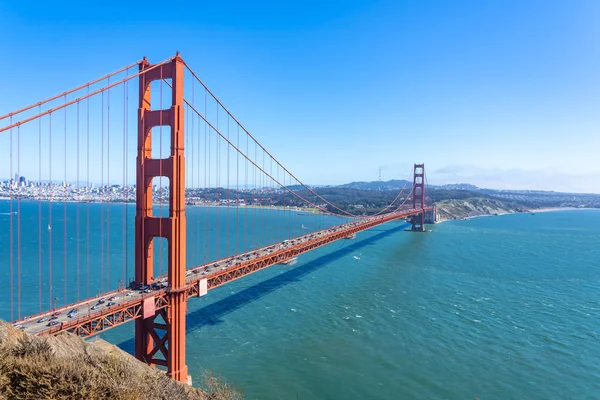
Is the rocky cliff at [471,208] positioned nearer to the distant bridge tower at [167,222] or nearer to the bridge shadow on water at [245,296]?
the bridge shadow on water at [245,296]

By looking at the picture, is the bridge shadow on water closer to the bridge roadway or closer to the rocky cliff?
the bridge roadway

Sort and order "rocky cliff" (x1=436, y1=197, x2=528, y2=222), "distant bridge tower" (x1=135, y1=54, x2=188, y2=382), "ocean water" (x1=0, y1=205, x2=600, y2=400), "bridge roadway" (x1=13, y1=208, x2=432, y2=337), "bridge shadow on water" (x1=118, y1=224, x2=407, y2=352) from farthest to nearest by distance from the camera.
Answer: "rocky cliff" (x1=436, y1=197, x2=528, y2=222) → "bridge shadow on water" (x1=118, y1=224, x2=407, y2=352) → "ocean water" (x1=0, y1=205, x2=600, y2=400) → "distant bridge tower" (x1=135, y1=54, x2=188, y2=382) → "bridge roadway" (x1=13, y1=208, x2=432, y2=337)

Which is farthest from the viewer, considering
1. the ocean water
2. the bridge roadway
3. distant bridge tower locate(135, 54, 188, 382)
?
the ocean water

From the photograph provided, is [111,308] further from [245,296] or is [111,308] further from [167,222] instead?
[245,296]

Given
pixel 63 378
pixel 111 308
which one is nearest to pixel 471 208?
pixel 111 308

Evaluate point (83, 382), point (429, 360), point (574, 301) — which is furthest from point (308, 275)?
point (83, 382)

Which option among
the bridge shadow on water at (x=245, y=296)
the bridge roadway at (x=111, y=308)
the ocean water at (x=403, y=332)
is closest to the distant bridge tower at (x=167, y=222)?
the bridge roadway at (x=111, y=308)

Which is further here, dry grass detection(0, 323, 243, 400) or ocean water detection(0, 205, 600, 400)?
ocean water detection(0, 205, 600, 400)

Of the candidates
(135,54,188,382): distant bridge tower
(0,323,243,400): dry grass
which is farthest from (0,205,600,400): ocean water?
(0,323,243,400): dry grass
